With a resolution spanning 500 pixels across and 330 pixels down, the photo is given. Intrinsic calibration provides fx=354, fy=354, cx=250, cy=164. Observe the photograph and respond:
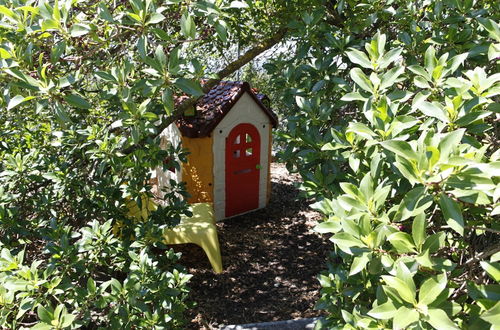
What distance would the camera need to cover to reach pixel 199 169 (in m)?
5.71

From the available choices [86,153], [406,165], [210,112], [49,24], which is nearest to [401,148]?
[406,165]

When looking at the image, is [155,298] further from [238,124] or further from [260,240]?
[238,124]

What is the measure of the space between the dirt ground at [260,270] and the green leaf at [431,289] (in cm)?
300

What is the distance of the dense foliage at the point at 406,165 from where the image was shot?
98cm

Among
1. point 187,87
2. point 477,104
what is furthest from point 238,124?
point 477,104

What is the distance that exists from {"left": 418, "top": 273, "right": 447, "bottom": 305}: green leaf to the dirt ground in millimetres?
2995

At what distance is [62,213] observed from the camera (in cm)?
289

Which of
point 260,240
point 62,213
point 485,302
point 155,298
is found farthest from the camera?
point 260,240

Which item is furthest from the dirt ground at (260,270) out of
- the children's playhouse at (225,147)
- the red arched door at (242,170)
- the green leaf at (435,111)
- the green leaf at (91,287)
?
the green leaf at (435,111)

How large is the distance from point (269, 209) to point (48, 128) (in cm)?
412

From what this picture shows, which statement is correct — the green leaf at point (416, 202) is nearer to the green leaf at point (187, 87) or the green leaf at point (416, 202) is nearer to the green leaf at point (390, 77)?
the green leaf at point (390, 77)

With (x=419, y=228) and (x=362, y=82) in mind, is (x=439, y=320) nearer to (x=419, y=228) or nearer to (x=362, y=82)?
(x=419, y=228)

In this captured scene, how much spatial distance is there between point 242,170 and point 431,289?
5.18 metres

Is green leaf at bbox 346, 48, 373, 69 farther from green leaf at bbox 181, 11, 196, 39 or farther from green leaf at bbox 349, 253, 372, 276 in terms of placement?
green leaf at bbox 349, 253, 372, 276
